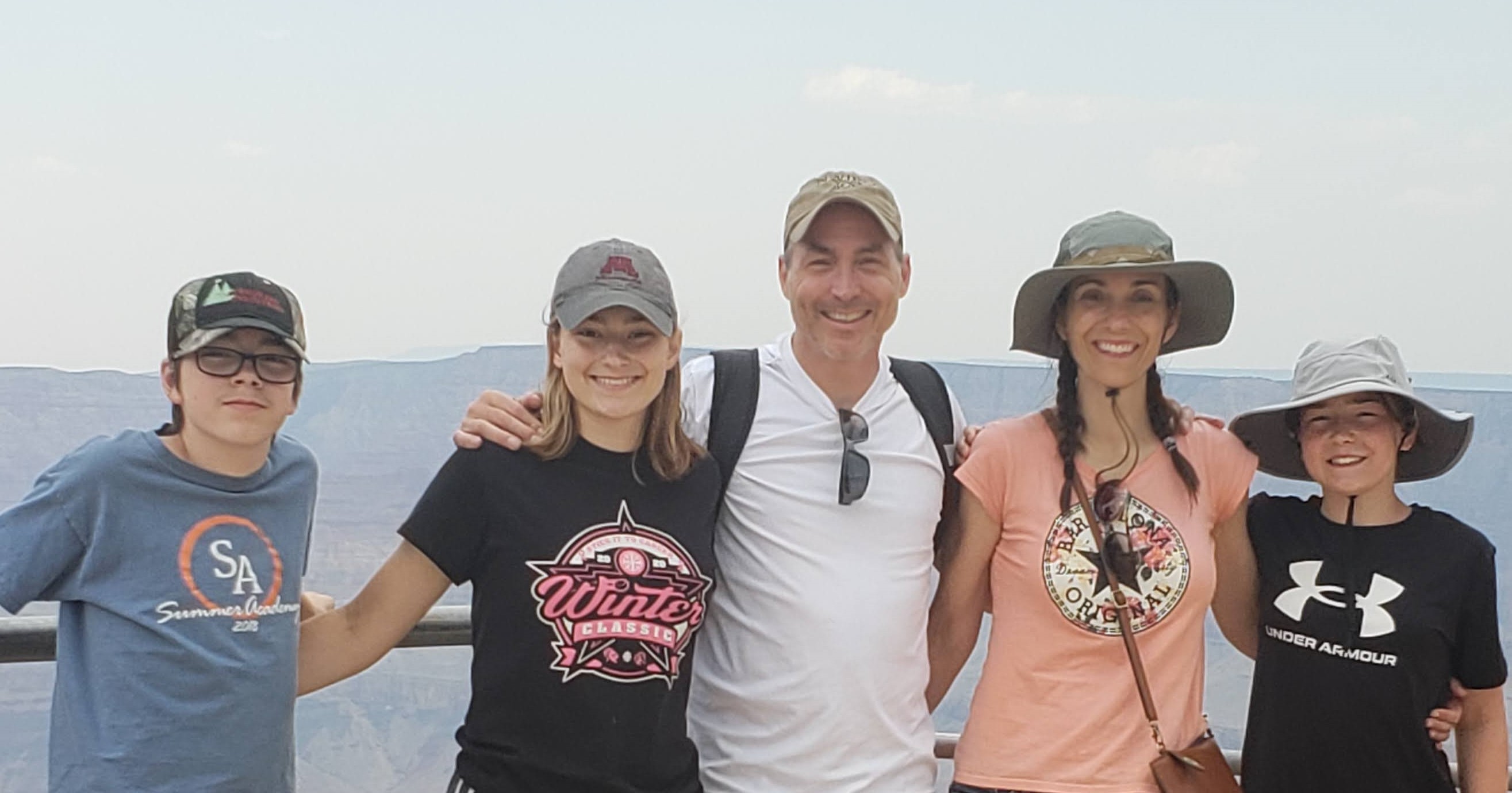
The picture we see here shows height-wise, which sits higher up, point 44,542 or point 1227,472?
point 1227,472

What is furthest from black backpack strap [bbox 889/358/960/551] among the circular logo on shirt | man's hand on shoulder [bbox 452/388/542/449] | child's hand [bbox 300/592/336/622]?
child's hand [bbox 300/592/336/622]

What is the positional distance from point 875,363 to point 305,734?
1.40 m

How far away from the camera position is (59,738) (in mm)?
2254

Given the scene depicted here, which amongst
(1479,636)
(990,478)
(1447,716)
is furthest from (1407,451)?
(990,478)

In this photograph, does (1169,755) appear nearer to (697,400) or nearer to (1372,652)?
(1372,652)

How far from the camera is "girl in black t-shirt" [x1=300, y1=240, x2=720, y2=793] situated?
2426mm

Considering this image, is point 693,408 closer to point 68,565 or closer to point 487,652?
point 487,652

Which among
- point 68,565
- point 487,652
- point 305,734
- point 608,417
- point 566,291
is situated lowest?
point 305,734

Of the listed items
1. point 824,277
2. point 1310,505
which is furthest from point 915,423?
point 1310,505

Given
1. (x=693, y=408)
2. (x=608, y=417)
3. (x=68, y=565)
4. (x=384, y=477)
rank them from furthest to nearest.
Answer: (x=384, y=477) → (x=693, y=408) → (x=608, y=417) → (x=68, y=565)

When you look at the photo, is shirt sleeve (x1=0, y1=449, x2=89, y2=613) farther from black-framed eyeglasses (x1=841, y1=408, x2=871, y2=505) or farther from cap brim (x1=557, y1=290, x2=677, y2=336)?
black-framed eyeglasses (x1=841, y1=408, x2=871, y2=505)

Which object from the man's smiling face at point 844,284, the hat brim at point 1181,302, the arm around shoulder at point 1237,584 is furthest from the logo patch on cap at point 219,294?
the arm around shoulder at point 1237,584

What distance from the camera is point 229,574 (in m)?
2.33

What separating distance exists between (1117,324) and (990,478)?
17.1 inches
